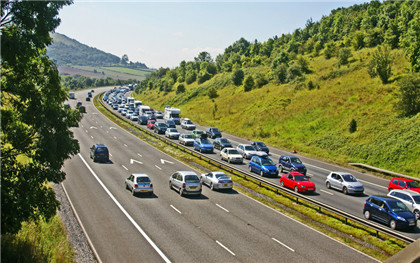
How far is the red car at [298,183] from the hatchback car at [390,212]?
5367 mm

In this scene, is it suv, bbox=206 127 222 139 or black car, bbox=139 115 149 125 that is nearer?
suv, bbox=206 127 222 139

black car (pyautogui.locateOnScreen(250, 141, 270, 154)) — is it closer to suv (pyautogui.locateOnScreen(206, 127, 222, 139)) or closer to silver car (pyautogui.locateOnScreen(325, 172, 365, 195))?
suv (pyautogui.locateOnScreen(206, 127, 222, 139))

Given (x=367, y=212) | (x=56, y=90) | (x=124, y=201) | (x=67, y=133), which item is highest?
(x=56, y=90)

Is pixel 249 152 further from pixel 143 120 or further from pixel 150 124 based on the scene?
pixel 143 120

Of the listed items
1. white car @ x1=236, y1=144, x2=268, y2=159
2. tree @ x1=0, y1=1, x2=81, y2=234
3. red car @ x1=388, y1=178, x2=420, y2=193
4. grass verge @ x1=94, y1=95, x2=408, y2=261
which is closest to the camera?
tree @ x1=0, y1=1, x2=81, y2=234

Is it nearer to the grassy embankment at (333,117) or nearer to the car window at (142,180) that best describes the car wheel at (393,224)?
the grassy embankment at (333,117)

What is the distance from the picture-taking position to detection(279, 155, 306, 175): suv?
3359 cm

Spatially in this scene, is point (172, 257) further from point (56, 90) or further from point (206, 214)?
point (56, 90)

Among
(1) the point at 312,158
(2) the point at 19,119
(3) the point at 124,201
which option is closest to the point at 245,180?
(3) the point at 124,201

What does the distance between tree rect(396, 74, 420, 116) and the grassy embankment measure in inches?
57.6

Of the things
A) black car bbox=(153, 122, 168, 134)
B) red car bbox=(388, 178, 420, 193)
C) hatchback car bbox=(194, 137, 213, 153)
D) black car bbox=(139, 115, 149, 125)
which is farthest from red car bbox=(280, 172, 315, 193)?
black car bbox=(139, 115, 149, 125)

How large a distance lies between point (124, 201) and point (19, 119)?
11063 millimetres

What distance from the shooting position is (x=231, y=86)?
94250 mm

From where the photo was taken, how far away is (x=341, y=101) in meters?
52.5
